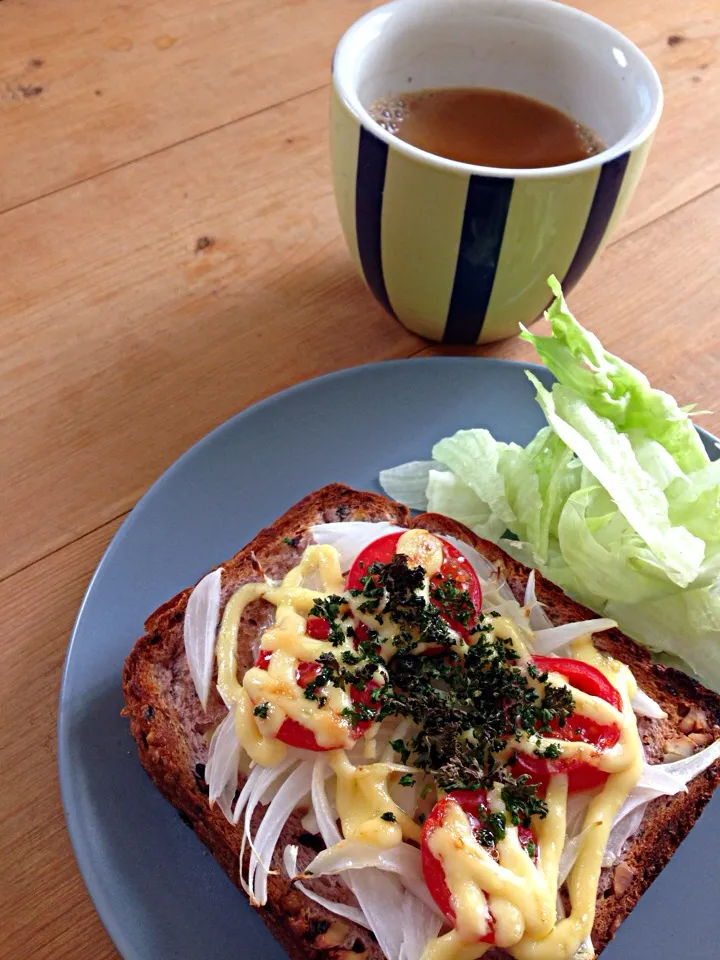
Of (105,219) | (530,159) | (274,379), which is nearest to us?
(530,159)

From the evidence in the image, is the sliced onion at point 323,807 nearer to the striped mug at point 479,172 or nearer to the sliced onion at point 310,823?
the sliced onion at point 310,823

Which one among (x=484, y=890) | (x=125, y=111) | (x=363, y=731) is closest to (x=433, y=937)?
(x=484, y=890)

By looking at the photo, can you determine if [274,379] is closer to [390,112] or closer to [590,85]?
[390,112]

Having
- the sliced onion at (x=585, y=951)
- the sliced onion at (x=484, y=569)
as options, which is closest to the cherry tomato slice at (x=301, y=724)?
the sliced onion at (x=484, y=569)

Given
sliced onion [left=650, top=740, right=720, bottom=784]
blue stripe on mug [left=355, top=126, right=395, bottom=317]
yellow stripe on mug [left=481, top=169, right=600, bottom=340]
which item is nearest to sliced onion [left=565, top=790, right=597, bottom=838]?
sliced onion [left=650, top=740, right=720, bottom=784]

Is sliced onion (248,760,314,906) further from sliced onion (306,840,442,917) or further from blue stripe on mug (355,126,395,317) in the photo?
blue stripe on mug (355,126,395,317)

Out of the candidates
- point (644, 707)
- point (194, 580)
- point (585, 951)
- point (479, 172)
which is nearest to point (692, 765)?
point (644, 707)
